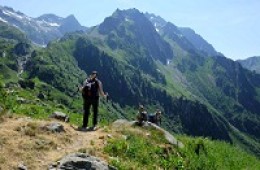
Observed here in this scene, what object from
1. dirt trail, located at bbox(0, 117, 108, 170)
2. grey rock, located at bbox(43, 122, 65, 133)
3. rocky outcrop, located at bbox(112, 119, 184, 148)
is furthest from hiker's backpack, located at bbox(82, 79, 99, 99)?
grey rock, located at bbox(43, 122, 65, 133)

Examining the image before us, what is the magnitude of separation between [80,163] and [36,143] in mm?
2445

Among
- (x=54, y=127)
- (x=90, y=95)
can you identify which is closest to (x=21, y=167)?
(x=54, y=127)

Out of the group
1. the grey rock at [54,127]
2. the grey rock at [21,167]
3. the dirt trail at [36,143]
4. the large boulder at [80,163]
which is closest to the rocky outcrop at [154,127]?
the dirt trail at [36,143]

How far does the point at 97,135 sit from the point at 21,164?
21.3 feet

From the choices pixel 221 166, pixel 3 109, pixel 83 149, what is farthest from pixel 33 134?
pixel 221 166

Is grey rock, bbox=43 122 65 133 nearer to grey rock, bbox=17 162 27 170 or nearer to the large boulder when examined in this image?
the large boulder

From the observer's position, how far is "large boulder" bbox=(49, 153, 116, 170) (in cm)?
1588

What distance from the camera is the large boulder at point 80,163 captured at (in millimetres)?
15883

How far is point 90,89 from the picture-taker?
79.4 feet

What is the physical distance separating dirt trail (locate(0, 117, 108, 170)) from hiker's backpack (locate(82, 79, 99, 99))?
3.35m

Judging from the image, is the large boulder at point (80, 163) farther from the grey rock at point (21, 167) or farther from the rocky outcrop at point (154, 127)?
the rocky outcrop at point (154, 127)

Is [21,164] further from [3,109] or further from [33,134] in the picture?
[3,109]

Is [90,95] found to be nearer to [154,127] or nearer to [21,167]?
[154,127]

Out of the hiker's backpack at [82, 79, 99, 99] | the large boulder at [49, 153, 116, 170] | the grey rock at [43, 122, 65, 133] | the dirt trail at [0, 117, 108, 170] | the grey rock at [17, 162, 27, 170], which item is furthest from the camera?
the hiker's backpack at [82, 79, 99, 99]
